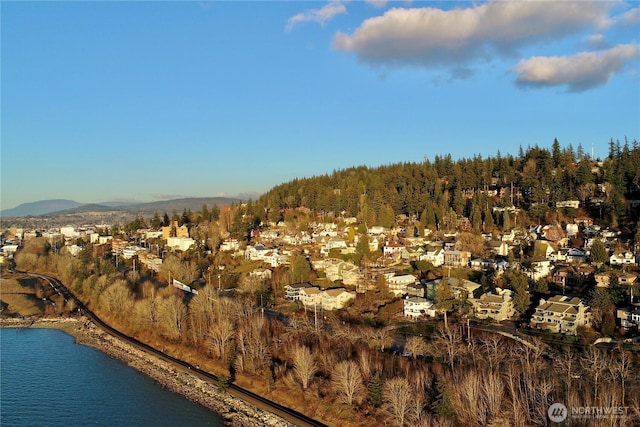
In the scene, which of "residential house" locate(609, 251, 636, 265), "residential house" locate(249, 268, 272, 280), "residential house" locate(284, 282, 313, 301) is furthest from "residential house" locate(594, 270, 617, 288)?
"residential house" locate(249, 268, 272, 280)

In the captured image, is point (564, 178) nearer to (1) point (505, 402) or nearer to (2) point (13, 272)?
(1) point (505, 402)

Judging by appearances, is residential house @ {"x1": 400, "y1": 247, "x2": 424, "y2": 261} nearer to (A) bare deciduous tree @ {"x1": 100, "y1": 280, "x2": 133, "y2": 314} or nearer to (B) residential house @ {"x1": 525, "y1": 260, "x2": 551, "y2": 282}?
(B) residential house @ {"x1": 525, "y1": 260, "x2": 551, "y2": 282}

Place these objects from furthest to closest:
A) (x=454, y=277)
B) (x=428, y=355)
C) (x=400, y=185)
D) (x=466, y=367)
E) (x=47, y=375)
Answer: (x=400, y=185) < (x=454, y=277) < (x=47, y=375) < (x=428, y=355) < (x=466, y=367)

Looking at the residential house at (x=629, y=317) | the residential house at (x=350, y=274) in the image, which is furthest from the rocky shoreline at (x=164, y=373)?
the residential house at (x=629, y=317)

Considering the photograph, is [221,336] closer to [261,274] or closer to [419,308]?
[419,308]

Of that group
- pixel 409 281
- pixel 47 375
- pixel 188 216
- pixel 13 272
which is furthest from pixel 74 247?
pixel 409 281

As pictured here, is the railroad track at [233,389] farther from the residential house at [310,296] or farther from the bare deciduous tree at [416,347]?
the residential house at [310,296]

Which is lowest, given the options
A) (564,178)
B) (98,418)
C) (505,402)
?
(98,418)
